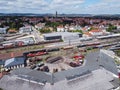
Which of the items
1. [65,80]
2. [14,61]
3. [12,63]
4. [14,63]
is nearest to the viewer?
[65,80]

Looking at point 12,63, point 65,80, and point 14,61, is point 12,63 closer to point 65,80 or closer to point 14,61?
point 14,61

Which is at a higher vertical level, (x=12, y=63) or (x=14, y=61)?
(x=14, y=61)

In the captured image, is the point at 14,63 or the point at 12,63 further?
the point at 14,63

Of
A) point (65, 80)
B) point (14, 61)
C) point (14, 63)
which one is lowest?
point (14, 63)

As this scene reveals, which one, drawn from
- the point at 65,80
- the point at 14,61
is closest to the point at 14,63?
the point at 14,61

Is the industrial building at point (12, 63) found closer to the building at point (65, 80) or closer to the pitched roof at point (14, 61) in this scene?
the pitched roof at point (14, 61)

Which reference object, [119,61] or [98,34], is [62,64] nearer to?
[119,61]

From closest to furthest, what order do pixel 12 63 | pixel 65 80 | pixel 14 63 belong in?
pixel 65 80, pixel 12 63, pixel 14 63

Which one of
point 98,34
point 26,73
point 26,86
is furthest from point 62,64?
point 98,34

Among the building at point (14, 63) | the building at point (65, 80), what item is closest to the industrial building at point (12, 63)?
the building at point (14, 63)
